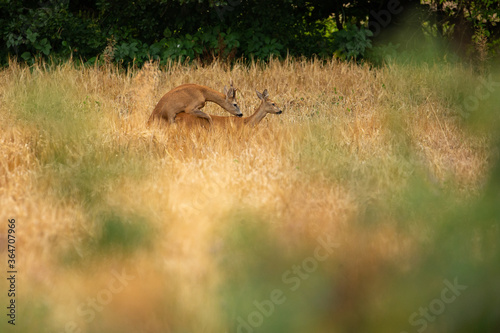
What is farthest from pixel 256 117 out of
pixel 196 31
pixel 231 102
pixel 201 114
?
pixel 196 31

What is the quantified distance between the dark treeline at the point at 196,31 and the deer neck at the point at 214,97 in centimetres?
464

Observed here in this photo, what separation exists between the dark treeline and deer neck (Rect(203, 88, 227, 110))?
4.64 metres

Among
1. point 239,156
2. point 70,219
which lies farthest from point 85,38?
point 70,219

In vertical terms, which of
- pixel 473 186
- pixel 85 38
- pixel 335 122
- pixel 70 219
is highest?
pixel 473 186

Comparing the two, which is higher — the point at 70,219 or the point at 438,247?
the point at 438,247

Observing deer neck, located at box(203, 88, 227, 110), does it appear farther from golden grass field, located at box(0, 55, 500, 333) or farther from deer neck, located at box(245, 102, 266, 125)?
golden grass field, located at box(0, 55, 500, 333)

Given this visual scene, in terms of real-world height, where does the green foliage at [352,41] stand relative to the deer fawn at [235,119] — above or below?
below

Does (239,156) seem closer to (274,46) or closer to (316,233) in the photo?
(316,233)

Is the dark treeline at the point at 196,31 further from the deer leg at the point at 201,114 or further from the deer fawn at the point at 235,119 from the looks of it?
the deer leg at the point at 201,114

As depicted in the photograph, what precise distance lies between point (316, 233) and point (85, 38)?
35.8 feet

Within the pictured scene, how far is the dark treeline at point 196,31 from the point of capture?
13461 mm

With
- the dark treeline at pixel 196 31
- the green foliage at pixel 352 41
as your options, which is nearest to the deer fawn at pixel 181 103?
the dark treeline at pixel 196 31

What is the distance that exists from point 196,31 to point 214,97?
660 centimetres

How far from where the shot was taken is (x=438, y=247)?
3195 millimetres
